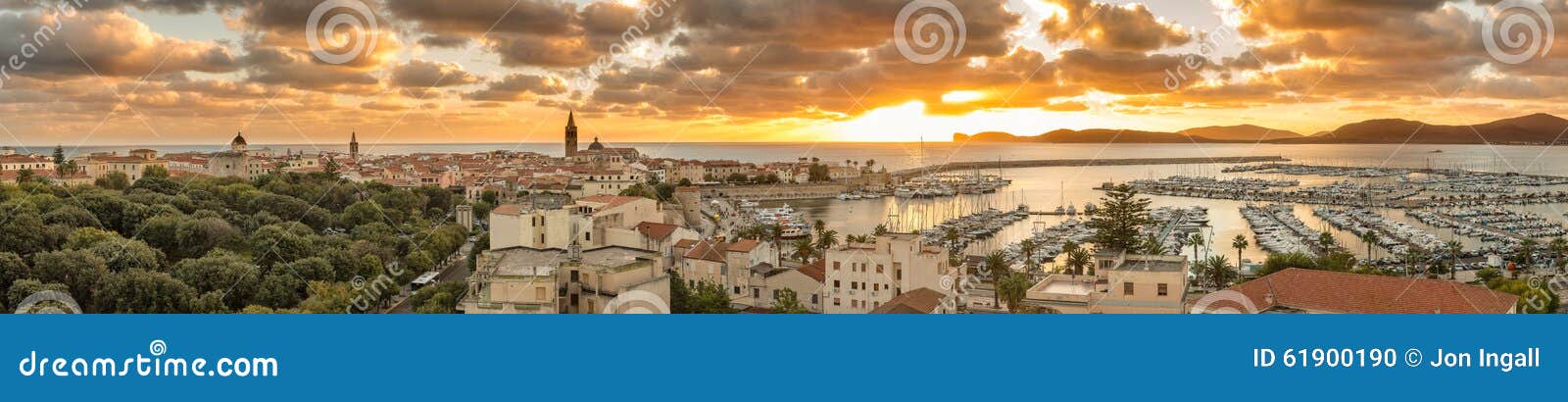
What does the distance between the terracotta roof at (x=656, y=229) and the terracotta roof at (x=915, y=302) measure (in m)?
2.57

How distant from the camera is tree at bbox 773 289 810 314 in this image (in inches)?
Answer: 296

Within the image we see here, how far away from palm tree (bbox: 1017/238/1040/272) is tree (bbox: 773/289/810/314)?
3.85 metres

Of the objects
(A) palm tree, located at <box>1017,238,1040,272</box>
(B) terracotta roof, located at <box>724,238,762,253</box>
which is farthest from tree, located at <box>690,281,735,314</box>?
(A) palm tree, located at <box>1017,238,1040,272</box>

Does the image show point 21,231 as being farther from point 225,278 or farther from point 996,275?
point 996,275

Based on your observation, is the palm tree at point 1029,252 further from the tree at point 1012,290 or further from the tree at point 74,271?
the tree at point 74,271

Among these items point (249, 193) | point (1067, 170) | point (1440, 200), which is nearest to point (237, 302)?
point (249, 193)

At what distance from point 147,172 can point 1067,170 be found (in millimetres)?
35734

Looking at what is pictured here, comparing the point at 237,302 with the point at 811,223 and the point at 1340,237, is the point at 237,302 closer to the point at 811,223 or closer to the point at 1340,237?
the point at 811,223

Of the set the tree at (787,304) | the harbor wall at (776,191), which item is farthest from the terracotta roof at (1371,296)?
the harbor wall at (776,191)

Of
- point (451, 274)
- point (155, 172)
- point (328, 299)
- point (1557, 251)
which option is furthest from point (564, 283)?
point (155, 172)

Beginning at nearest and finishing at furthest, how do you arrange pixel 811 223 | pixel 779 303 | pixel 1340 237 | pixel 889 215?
pixel 779 303, pixel 1340 237, pixel 811 223, pixel 889 215

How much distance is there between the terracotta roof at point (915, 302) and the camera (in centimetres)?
725

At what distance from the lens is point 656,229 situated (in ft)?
32.2

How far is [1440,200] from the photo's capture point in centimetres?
A: 2231
